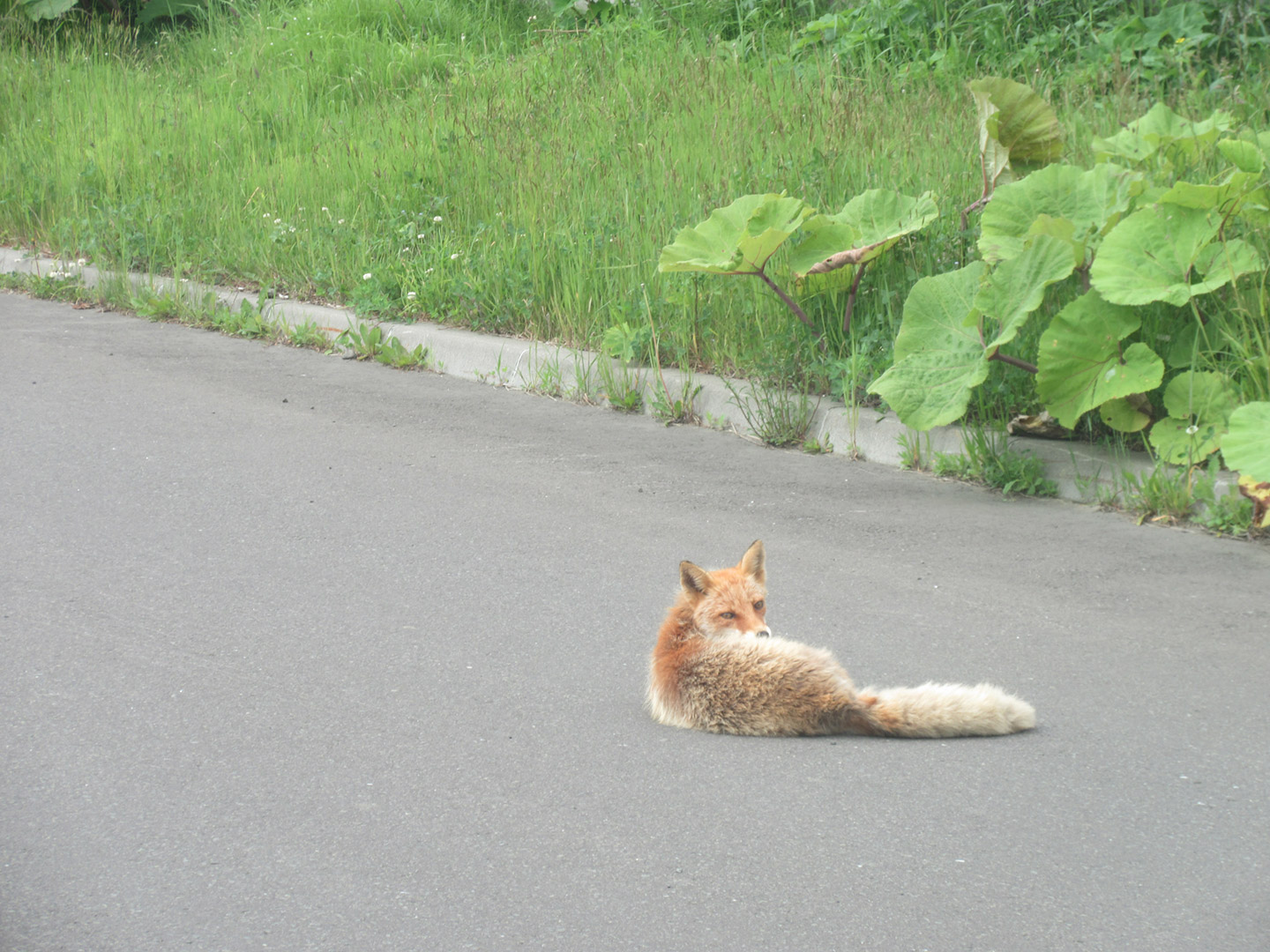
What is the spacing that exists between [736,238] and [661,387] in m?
1.02

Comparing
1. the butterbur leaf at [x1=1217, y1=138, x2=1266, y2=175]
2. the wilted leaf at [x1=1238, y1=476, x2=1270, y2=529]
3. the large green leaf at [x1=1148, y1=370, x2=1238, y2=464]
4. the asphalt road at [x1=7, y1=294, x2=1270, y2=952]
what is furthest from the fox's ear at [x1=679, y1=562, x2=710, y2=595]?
the butterbur leaf at [x1=1217, y1=138, x2=1266, y2=175]

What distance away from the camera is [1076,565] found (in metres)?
4.79

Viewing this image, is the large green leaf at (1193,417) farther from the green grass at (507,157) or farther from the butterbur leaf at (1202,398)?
the green grass at (507,157)

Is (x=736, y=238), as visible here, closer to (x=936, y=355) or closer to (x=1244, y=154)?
(x=936, y=355)

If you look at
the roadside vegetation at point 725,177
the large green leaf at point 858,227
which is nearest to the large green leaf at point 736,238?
the roadside vegetation at point 725,177

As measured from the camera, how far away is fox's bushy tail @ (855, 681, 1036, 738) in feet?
11.5

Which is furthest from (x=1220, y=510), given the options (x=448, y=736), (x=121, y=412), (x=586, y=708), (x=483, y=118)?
(x=483, y=118)

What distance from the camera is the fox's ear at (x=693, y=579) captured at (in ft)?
12.1

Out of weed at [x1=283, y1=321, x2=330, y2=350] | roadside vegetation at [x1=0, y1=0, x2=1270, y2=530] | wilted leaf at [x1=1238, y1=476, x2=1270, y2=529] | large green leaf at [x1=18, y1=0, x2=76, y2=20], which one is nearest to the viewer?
wilted leaf at [x1=1238, y1=476, x2=1270, y2=529]

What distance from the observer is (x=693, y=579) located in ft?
12.2

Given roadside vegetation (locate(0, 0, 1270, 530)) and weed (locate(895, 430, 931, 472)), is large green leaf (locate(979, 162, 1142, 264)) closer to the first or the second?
roadside vegetation (locate(0, 0, 1270, 530))

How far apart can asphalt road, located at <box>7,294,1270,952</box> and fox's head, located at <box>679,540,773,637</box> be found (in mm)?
333

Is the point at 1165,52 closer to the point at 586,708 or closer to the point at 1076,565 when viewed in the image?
the point at 1076,565

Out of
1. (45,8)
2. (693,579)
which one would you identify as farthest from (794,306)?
(45,8)
